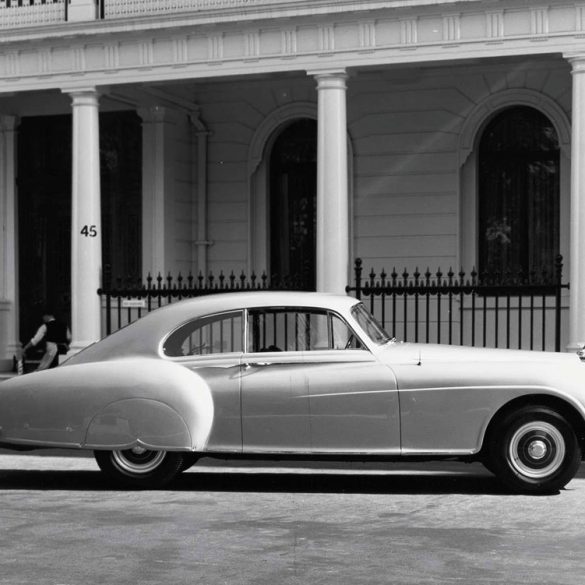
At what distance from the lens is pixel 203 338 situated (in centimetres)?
1002

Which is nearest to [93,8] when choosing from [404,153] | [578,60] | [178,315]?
[404,153]

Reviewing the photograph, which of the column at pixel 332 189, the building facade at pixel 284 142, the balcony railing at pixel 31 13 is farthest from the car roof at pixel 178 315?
the balcony railing at pixel 31 13

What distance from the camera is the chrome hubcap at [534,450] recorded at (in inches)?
372

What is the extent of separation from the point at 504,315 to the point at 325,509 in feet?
34.1

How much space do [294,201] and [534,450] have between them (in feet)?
38.1

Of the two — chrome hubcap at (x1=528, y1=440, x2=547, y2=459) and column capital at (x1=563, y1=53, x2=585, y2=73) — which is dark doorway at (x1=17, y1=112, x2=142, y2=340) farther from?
chrome hubcap at (x1=528, y1=440, x2=547, y2=459)

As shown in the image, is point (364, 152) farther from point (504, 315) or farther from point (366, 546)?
point (366, 546)

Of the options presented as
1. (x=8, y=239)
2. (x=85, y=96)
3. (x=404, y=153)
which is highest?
(x=85, y=96)

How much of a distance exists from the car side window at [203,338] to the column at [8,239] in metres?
11.6

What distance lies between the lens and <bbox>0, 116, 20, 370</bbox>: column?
69.2 feet

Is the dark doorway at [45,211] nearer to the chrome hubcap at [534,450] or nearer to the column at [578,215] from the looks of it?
the column at [578,215]

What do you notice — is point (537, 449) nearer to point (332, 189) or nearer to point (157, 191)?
point (332, 189)

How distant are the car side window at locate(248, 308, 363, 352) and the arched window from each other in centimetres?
964

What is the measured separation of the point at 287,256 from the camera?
20.6 metres
